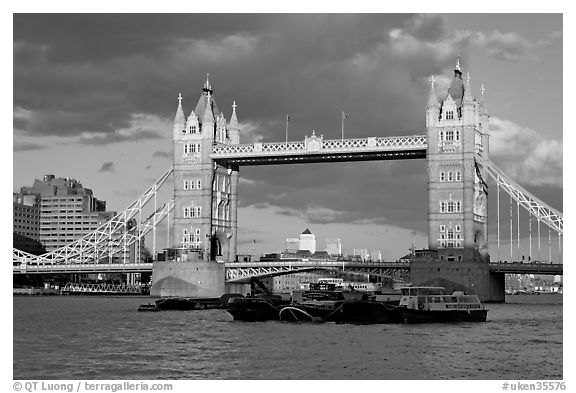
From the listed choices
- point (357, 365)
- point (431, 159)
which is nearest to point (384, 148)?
point (431, 159)

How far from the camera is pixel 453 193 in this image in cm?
12369

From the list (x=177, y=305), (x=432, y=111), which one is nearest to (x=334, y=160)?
(x=432, y=111)

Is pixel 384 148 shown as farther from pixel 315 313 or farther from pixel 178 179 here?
pixel 315 313

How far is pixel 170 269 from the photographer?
13588cm

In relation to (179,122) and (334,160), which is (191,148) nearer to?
(179,122)

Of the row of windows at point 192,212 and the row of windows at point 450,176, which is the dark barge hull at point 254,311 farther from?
the row of windows at point 192,212

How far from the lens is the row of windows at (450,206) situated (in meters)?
123

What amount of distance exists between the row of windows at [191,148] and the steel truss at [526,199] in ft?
134

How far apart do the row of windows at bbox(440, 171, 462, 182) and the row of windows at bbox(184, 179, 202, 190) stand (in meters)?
35.5

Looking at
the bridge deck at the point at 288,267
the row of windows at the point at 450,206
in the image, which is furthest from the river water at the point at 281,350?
the row of windows at the point at 450,206

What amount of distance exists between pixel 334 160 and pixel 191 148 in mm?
22265

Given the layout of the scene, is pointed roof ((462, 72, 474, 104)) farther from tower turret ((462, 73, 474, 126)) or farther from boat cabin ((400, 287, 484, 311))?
boat cabin ((400, 287, 484, 311))
